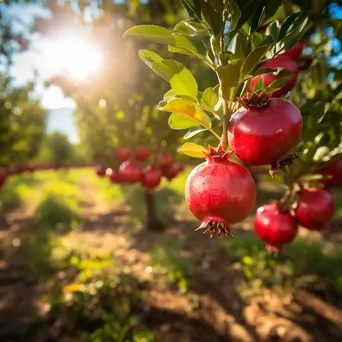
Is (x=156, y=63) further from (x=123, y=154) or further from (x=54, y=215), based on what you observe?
(x=54, y=215)

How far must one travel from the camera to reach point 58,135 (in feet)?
86.1

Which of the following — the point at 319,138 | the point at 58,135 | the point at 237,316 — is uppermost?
the point at 319,138

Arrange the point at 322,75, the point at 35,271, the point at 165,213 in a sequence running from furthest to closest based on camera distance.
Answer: the point at 165,213 < the point at 35,271 < the point at 322,75

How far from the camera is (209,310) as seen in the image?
126 inches

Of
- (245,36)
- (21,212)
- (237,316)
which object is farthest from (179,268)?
(21,212)

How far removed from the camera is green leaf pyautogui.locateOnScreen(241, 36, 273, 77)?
28.3 inches

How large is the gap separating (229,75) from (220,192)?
298 millimetres

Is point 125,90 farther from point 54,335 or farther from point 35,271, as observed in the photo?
point 35,271

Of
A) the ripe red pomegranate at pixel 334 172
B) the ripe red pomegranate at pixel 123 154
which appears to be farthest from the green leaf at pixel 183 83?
the ripe red pomegranate at pixel 123 154

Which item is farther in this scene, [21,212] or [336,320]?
[21,212]

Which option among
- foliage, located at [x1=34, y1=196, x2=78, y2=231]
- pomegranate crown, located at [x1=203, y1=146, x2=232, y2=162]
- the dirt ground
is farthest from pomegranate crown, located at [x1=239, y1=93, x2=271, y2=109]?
foliage, located at [x1=34, y1=196, x2=78, y2=231]

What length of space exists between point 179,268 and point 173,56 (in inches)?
105

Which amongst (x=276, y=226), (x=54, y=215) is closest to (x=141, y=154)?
(x=276, y=226)

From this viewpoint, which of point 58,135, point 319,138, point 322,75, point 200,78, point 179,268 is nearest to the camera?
point 319,138
